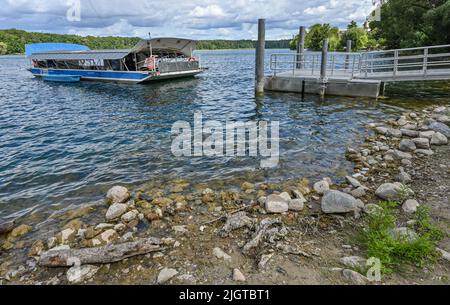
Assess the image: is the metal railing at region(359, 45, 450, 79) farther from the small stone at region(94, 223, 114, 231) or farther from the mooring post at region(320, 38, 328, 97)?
the small stone at region(94, 223, 114, 231)

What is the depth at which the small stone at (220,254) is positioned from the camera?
416cm

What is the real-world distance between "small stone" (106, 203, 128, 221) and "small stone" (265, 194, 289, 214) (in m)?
2.85

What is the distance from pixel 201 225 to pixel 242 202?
1.18 metres

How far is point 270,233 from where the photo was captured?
4.63m

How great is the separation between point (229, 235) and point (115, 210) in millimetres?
2459

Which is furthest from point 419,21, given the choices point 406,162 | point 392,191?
point 392,191

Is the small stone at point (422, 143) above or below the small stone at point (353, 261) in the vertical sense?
above

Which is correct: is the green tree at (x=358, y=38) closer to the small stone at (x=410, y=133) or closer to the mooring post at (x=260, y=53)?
the mooring post at (x=260, y=53)

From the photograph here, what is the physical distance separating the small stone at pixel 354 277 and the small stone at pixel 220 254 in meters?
1.53

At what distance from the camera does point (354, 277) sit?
3.49 m

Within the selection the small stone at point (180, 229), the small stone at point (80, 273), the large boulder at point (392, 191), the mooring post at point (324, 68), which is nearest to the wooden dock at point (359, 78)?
the mooring post at point (324, 68)

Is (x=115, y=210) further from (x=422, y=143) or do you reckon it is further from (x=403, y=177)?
(x=422, y=143)

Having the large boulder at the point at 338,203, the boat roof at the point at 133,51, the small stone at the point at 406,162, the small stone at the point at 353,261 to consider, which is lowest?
the small stone at the point at 353,261
